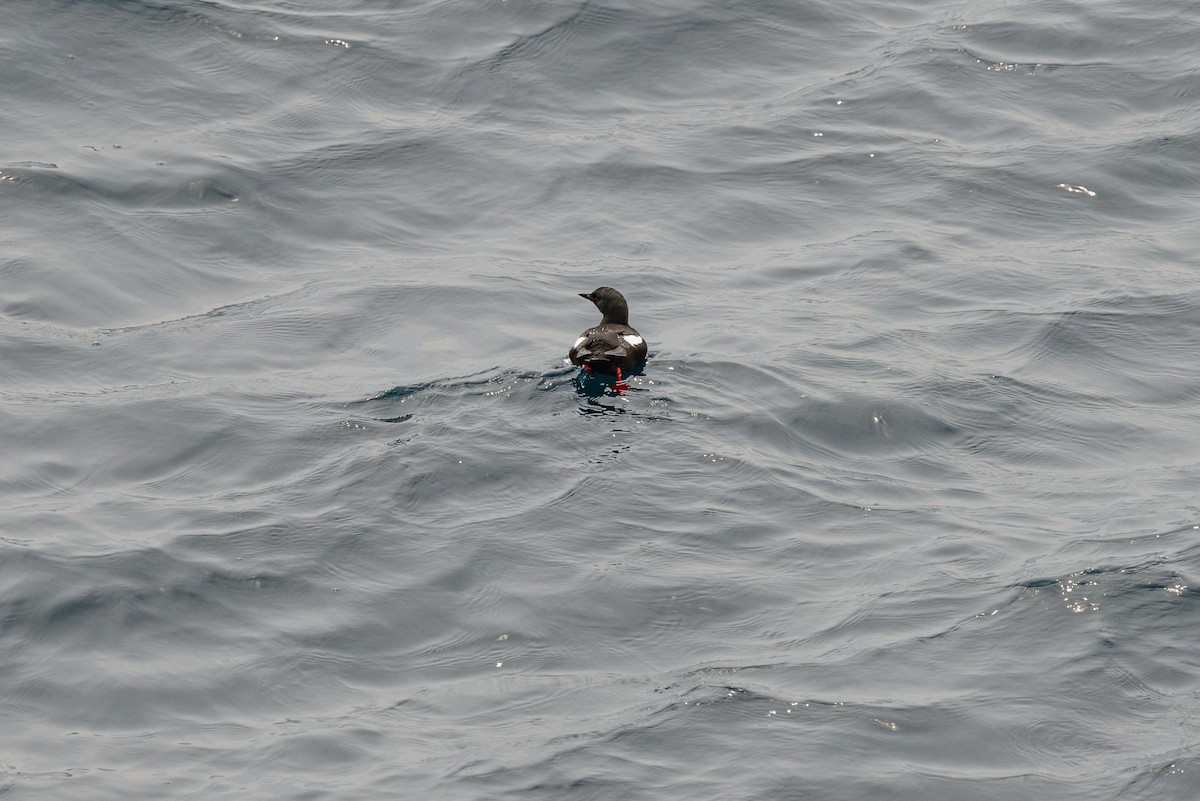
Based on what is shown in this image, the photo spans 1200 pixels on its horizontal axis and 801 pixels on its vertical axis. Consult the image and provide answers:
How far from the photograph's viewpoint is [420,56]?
18672 millimetres

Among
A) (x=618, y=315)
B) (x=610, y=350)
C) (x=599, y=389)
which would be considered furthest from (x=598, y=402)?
(x=618, y=315)

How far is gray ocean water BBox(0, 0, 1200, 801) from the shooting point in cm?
937

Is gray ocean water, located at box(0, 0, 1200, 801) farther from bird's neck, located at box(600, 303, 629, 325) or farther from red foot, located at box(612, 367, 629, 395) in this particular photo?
bird's neck, located at box(600, 303, 629, 325)

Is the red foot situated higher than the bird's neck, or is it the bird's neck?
the bird's neck

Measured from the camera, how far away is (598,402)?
1299 centimetres

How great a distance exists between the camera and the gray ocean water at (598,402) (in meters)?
9.37

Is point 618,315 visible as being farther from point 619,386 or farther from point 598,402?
point 598,402

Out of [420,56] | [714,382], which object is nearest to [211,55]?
[420,56]

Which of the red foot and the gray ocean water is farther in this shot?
the red foot

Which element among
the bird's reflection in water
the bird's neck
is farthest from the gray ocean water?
the bird's neck

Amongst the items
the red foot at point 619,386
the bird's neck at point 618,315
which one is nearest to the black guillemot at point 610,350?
the red foot at point 619,386

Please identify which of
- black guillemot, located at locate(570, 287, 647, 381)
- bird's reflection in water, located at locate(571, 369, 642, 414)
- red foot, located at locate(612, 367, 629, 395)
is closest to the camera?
bird's reflection in water, located at locate(571, 369, 642, 414)

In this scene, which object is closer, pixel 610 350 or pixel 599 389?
pixel 610 350

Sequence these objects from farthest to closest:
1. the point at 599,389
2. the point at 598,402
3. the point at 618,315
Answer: the point at 618,315 → the point at 599,389 → the point at 598,402
